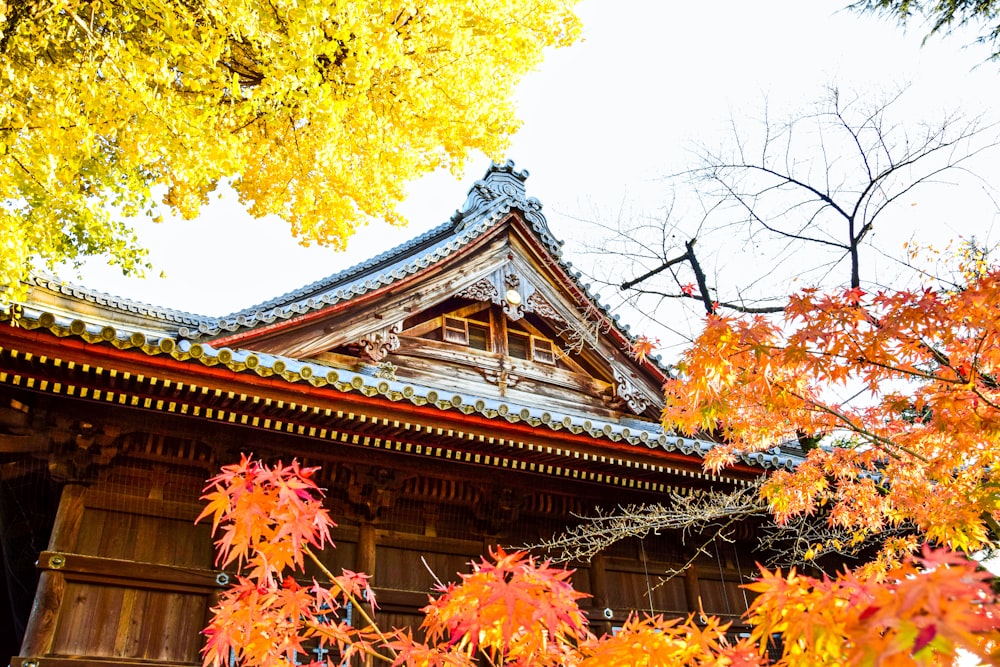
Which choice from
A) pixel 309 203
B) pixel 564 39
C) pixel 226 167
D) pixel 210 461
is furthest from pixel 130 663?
pixel 564 39

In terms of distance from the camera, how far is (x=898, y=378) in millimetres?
4684

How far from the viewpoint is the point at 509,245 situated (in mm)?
9742

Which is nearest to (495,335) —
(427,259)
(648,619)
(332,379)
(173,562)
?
(427,259)

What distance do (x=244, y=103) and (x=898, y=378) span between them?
6208mm

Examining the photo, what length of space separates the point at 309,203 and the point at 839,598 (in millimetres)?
8832

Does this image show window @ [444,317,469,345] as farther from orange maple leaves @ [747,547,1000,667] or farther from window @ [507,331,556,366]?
orange maple leaves @ [747,547,1000,667]

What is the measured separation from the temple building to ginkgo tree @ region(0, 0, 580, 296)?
3.87 ft

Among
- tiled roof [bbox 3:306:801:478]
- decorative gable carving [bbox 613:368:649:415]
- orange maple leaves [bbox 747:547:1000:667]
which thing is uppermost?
decorative gable carving [bbox 613:368:649:415]

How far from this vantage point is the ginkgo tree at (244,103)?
5391 mm

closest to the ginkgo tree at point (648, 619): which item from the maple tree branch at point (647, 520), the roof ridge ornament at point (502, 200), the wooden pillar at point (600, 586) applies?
the maple tree branch at point (647, 520)

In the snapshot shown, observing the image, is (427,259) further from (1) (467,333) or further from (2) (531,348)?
(2) (531,348)

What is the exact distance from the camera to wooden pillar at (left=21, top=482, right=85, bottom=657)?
4879 millimetres

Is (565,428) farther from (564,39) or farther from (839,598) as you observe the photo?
(564,39)

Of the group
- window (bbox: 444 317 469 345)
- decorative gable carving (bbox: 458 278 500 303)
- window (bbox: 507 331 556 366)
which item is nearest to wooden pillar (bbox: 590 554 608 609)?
window (bbox: 507 331 556 366)
